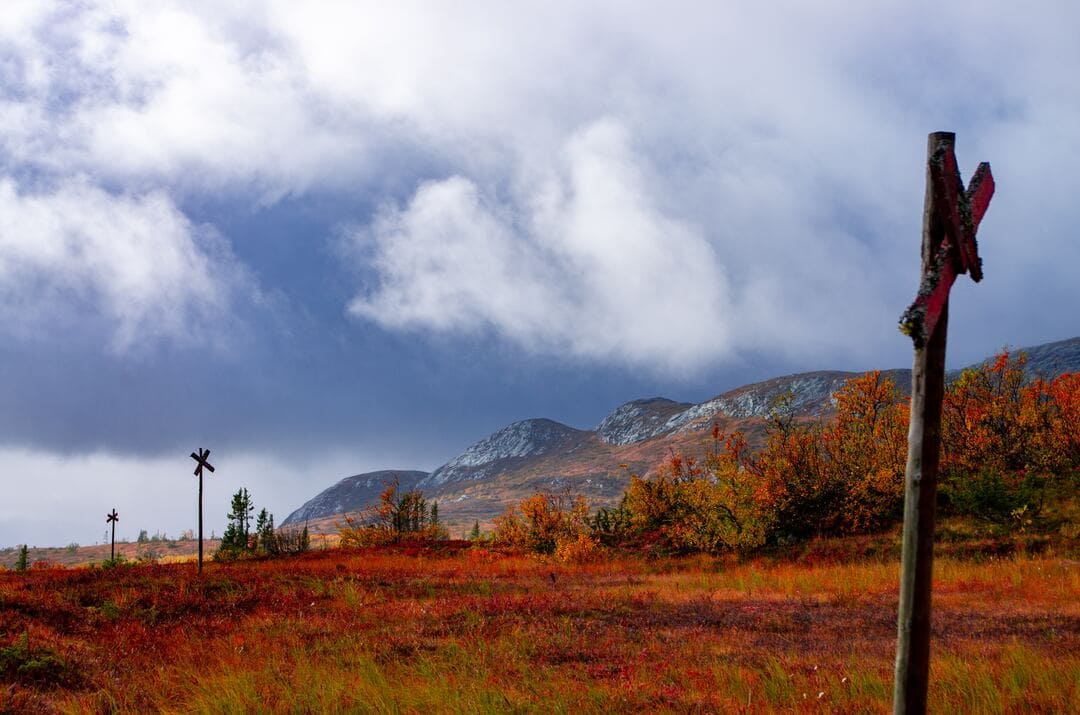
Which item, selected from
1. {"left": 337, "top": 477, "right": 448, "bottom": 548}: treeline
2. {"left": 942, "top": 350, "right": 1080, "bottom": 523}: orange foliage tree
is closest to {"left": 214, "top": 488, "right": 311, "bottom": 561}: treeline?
{"left": 337, "top": 477, "right": 448, "bottom": 548}: treeline

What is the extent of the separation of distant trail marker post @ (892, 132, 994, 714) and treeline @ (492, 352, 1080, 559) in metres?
28.8

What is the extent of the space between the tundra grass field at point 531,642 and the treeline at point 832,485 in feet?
20.7

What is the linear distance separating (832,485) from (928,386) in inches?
1335

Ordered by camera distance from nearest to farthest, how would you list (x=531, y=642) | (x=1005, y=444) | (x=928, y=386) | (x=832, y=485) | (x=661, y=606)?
(x=928, y=386) < (x=531, y=642) < (x=661, y=606) < (x=832, y=485) < (x=1005, y=444)

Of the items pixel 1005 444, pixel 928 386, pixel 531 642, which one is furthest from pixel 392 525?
pixel 928 386

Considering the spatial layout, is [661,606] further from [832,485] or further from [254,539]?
[254,539]

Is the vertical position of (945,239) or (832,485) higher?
(945,239)

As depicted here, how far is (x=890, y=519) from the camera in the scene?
34344 millimetres

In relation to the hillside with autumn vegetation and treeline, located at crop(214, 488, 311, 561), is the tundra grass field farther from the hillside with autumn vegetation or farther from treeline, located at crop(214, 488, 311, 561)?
treeline, located at crop(214, 488, 311, 561)

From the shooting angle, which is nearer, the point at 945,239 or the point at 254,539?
the point at 945,239

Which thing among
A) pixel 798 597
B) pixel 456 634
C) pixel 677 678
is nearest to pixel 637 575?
pixel 798 597

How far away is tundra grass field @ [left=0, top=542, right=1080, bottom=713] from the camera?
913cm

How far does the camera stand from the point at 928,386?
15.9ft

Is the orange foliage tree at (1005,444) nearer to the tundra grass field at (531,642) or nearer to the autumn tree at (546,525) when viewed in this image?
the tundra grass field at (531,642)
